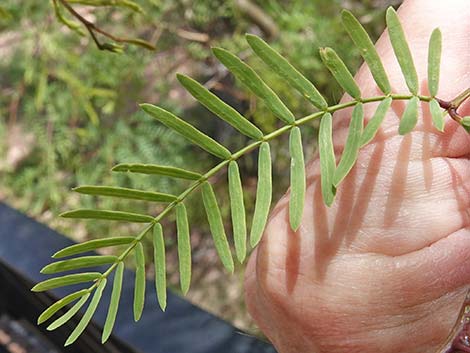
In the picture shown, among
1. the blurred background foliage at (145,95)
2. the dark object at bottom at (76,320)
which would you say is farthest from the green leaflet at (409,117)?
the blurred background foliage at (145,95)

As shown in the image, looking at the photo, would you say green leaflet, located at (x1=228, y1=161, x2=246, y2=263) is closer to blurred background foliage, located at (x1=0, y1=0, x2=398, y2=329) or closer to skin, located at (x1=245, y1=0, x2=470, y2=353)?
Result: skin, located at (x1=245, y1=0, x2=470, y2=353)

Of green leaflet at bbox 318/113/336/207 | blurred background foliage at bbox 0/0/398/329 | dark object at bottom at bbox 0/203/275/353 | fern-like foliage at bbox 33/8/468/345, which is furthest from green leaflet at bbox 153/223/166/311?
blurred background foliage at bbox 0/0/398/329

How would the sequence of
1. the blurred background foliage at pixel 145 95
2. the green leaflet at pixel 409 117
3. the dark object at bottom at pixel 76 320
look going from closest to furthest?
the green leaflet at pixel 409 117, the dark object at bottom at pixel 76 320, the blurred background foliage at pixel 145 95

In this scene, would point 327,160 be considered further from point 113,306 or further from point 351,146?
point 113,306

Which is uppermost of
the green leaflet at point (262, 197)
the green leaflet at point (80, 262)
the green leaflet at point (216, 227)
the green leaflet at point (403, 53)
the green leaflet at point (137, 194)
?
the green leaflet at point (403, 53)

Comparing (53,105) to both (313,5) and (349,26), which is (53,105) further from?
(349,26)

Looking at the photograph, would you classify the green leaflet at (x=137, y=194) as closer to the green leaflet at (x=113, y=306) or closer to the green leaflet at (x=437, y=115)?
the green leaflet at (x=113, y=306)

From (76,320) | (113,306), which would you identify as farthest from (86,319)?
(76,320)
